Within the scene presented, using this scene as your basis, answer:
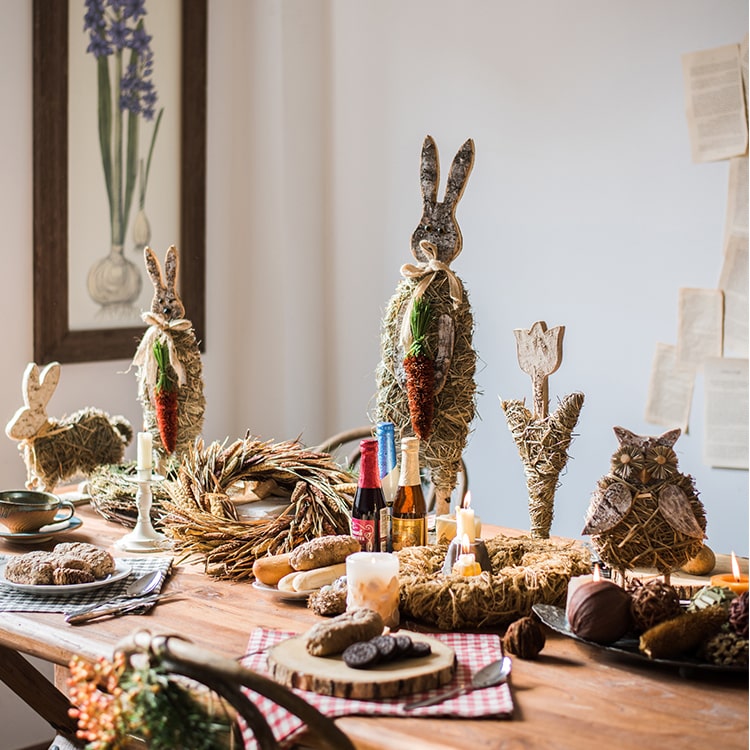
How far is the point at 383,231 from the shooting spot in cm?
320

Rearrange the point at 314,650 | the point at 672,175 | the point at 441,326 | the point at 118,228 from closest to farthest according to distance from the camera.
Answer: the point at 314,650
the point at 441,326
the point at 672,175
the point at 118,228

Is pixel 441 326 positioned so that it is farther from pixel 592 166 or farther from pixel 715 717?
pixel 592 166

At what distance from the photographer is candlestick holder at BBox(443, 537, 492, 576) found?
147 centimetres

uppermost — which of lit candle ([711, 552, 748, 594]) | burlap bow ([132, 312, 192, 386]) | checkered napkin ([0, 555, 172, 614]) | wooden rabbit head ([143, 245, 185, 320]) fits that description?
wooden rabbit head ([143, 245, 185, 320])

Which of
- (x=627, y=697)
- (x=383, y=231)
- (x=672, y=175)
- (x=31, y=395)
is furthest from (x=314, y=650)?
(x=383, y=231)

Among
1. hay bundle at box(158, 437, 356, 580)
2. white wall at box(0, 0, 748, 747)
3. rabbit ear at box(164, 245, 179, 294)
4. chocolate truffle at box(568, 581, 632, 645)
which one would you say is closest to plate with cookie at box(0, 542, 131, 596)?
hay bundle at box(158, 437, 356, 580)

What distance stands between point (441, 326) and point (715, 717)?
0.79m

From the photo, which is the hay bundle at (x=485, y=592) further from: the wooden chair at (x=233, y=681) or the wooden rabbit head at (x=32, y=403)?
the wooden rabbit head at (x=32, y=403)

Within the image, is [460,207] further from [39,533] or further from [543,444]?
[39,533]

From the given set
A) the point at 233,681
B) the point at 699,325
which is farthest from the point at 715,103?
the point at 233,681

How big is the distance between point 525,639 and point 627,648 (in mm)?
127

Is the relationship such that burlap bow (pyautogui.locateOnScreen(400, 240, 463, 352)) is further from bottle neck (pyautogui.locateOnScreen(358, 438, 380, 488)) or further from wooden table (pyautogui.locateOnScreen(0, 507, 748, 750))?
wooden table (pyautogui.locateOnScreen(0, 507, 748, 750))

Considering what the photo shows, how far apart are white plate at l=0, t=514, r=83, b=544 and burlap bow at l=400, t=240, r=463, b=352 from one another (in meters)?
0.72

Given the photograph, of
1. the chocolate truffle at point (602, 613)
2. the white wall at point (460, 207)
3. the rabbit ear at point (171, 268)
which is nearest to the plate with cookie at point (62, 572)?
the rabbit ear at point (171, 268)
